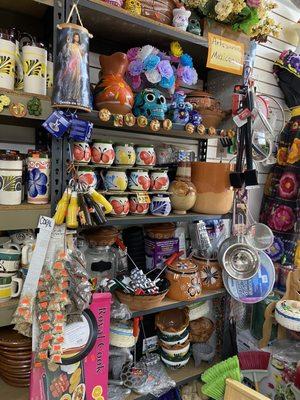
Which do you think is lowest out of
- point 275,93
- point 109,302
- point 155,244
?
point 109,302

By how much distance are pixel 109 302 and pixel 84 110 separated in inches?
26.9

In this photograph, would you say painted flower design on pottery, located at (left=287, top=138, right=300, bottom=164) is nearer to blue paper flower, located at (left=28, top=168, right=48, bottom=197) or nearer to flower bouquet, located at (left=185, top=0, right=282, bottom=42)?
flower bouquet, located at (left=185, top=0, right=282, bottom=42)

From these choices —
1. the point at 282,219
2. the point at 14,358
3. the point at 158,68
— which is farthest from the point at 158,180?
the point at 282,219

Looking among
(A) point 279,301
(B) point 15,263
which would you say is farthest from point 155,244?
(A) point 279,301

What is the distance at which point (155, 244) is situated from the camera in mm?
1433

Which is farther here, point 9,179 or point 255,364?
point 255,364

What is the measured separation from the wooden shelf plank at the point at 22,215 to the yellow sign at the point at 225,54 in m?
0.86

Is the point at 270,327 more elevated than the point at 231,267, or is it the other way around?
the point at 231,267

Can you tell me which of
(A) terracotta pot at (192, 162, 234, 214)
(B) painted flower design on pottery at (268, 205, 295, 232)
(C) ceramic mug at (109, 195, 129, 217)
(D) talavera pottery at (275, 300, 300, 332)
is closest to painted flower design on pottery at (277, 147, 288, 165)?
(B) painted flower design on pottery at (268, 205, 295, 232)

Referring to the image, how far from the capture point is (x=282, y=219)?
6.15ft

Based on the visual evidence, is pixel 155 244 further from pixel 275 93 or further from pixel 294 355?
pixel 275 93

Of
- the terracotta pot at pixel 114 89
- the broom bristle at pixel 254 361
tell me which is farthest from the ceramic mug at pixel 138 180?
the broom bristle at pixel 254 361

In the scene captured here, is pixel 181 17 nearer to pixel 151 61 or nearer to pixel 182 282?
pixel 151 61

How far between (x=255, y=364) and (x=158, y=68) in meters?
1.41
